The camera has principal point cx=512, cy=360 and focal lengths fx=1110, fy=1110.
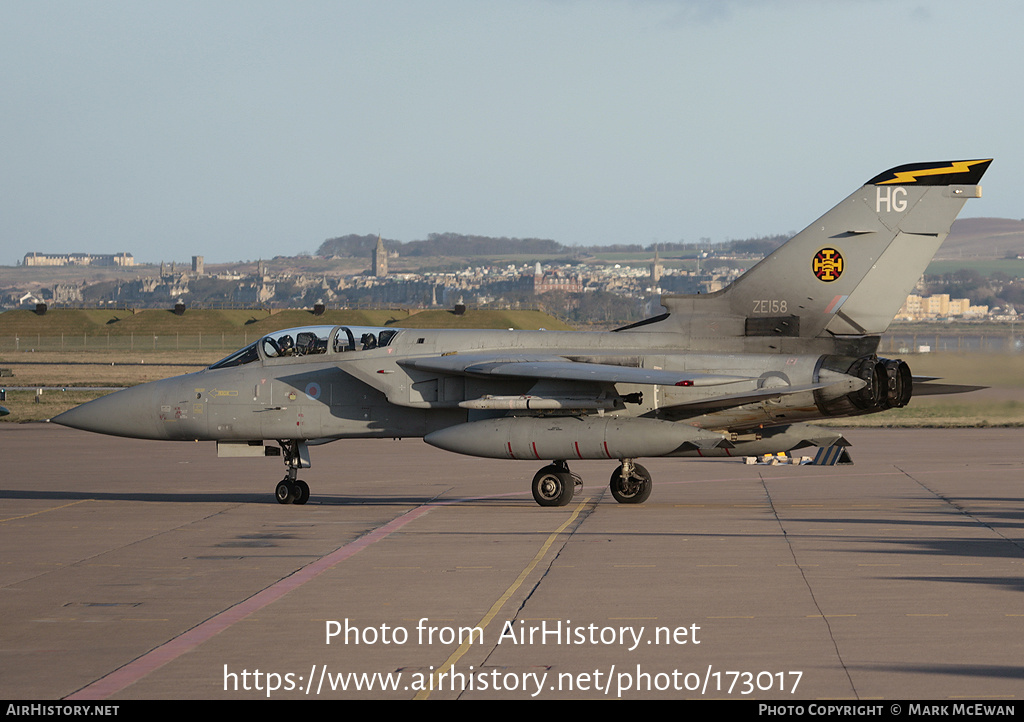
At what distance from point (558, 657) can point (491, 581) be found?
10.6 feet

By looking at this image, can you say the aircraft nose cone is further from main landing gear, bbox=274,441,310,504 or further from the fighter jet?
main landing gear, bbox=274,441,310,504

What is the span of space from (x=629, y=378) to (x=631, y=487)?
250 cm

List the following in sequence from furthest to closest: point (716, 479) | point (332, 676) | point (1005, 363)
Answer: point (1005, 363) < point (716, 479) < point (332, 676)

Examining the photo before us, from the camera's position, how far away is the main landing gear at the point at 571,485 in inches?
710

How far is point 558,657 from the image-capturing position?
8570 millimetres

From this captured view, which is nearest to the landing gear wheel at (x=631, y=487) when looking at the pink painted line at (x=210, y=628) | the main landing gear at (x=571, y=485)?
the main landing gear at (x=571, y=485)

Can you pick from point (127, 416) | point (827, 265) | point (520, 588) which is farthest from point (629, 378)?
point (127, 416)

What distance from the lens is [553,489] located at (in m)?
18.0

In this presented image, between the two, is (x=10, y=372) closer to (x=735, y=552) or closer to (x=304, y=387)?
(x=304, y=387)

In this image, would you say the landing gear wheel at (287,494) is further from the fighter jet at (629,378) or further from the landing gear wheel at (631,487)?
the landing gear wheel at (631,487)

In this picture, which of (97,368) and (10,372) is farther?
(97,368)

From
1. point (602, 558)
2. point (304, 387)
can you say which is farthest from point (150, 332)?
point (602, 558)

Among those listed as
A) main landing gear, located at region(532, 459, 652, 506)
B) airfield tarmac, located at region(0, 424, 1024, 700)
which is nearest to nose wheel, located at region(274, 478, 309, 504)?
airfield tarmac, located at region(0, 424, 1024, 700)

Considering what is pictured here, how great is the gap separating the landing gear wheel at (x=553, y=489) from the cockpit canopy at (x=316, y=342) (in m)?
3.72
